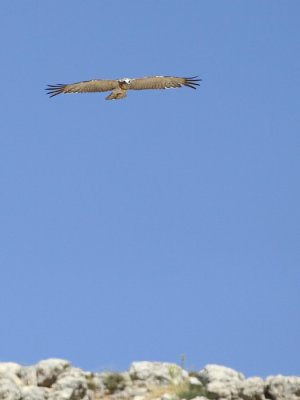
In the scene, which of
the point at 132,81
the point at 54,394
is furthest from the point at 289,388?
the point at 132,81

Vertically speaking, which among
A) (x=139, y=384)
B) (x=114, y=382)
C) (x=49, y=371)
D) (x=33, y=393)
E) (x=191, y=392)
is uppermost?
(x=49, y=371)

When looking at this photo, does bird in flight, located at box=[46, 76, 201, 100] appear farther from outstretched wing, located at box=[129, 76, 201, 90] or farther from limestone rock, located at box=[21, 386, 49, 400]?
limestone rock, located at box=[21, 386, 49, 400]

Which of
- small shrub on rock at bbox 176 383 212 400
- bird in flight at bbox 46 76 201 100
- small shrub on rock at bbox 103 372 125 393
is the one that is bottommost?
small shrub on rock at bbox 176 383 212 400

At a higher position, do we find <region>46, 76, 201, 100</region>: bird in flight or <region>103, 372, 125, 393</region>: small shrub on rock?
<region>46, 76, 201, 100</region>: bird in flight

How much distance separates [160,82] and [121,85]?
1841 mm

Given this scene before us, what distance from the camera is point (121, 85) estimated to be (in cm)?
4516

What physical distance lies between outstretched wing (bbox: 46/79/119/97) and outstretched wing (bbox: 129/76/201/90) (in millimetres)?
675

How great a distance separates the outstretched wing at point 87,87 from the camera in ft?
149

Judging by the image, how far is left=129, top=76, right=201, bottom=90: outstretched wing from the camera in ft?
149

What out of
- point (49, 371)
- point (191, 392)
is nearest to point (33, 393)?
point (49, 371)

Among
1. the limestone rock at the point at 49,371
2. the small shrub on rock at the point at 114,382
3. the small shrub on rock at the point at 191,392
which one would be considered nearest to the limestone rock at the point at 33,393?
the limestone rock at the point at 49,371

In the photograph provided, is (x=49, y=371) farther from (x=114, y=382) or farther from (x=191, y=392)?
(x=191, y=392)

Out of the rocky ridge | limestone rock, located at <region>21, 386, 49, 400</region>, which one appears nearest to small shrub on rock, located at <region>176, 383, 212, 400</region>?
the rocky ridge

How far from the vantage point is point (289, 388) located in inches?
1544
